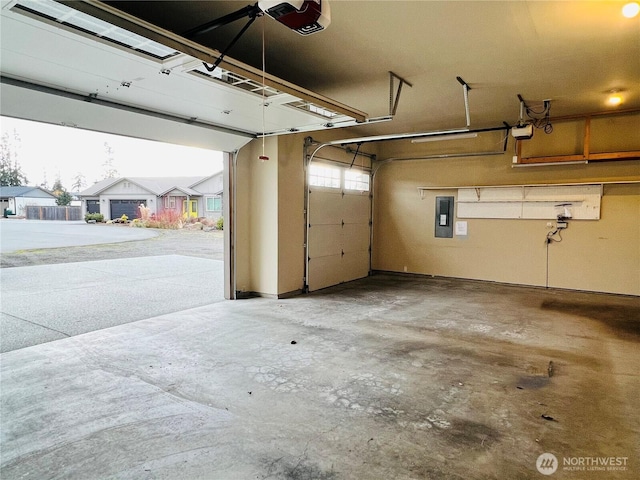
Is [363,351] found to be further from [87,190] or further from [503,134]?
[87,190]

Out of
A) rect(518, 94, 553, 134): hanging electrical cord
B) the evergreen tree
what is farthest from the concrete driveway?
rect(518, 94, 553, 134): hanging electrical cord

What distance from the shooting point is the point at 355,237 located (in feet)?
24.6

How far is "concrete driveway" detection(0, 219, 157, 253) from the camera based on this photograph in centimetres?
1266

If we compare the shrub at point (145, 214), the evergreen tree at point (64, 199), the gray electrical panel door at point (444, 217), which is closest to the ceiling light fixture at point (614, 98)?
the gray electrical panel door at point (444, 217)

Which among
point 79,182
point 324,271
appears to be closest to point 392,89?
point 324,271

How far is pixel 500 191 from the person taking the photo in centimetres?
684

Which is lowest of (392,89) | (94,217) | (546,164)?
(94,217)

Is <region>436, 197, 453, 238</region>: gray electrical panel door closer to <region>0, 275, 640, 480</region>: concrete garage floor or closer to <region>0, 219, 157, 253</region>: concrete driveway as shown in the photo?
<region>0, 275, 640, 480</region>: concrete garage floor

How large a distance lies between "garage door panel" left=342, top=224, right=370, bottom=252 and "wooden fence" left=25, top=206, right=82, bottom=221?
1821 cm

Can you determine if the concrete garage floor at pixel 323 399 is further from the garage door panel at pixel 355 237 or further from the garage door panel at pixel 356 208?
the garage door panel at pixel 356 208

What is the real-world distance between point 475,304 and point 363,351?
2.69 metres

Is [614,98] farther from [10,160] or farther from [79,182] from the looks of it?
[79,182]

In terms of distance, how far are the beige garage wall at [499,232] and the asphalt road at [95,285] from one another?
3973 millimetres

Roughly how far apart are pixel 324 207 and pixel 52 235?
14.0 meters
